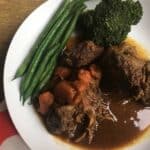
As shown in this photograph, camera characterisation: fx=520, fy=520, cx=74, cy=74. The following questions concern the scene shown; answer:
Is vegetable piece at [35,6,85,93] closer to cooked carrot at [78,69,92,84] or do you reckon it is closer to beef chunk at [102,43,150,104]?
cooked carrot at [78,69,92,84]

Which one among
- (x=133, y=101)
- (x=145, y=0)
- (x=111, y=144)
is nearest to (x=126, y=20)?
(x=145, y=0)

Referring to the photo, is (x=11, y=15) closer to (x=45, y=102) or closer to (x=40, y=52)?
(x=40, y=52)

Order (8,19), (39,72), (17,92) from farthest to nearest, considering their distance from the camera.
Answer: (8,19) < (39,72) < (17,92)

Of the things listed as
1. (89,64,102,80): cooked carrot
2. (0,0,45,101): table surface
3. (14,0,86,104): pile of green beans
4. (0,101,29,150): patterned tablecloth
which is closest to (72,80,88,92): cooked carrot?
(89,64,102,80): cooked carrot

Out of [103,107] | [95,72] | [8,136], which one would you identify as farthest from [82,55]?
[8,136]

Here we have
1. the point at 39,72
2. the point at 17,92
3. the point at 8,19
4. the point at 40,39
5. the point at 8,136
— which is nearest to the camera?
the point at 8,136

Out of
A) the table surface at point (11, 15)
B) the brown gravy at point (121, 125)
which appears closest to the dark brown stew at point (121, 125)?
the brown gravy at point (121, 125)

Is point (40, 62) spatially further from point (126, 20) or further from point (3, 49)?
point (126, 20)
